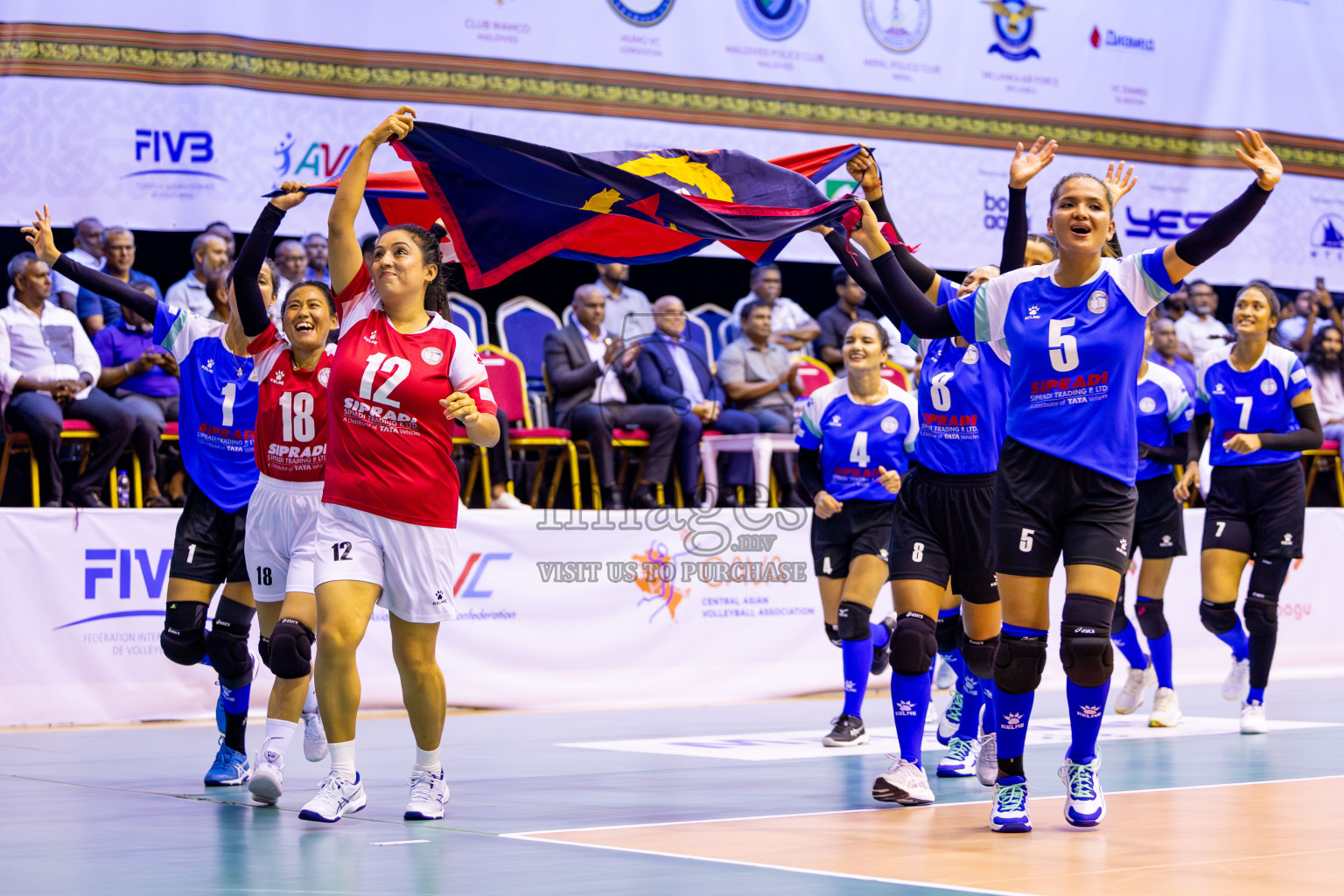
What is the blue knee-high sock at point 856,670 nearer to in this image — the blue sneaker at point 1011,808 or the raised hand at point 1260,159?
the blue sneaker at point 1011,808

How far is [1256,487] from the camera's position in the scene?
29.8 ft

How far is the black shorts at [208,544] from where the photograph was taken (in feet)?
22.2

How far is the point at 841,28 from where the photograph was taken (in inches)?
531

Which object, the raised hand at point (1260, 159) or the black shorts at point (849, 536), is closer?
the raised hand at point (1260, 159)

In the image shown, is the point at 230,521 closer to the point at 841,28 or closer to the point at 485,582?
the point at 485,582

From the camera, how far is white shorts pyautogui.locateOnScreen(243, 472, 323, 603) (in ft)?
20.0

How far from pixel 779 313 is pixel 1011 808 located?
8.11 meters

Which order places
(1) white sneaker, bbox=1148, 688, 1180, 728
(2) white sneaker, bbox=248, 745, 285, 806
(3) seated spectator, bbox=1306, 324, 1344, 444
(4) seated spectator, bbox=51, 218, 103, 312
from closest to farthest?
(2) white sneaker, bbox=248, 745, 285, 806, (1) white sneaker, bbox=1148, 688, 1180, 728, (4) seated spectator, bbox=51, 218, 103, 312, (3) seated spectator, bbox=1306, 324, 1344, 444

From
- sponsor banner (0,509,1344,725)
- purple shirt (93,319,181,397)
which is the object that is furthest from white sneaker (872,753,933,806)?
purple shirt (93,319,181,397)

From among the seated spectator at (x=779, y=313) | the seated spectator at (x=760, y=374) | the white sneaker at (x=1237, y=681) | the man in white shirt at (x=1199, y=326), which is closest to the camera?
the white sneaker at (x=1237, y=681)

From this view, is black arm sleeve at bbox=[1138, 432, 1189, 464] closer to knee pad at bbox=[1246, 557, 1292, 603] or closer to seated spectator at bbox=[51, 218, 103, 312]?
knee pad at bbox=[1246, 557, 1292, 603]

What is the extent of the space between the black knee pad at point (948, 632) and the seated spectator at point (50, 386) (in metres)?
5.52

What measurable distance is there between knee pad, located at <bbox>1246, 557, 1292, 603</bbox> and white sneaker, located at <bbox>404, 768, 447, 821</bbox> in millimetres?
5288

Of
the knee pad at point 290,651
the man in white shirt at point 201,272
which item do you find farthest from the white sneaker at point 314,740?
the man in white shirt at point 201,272
